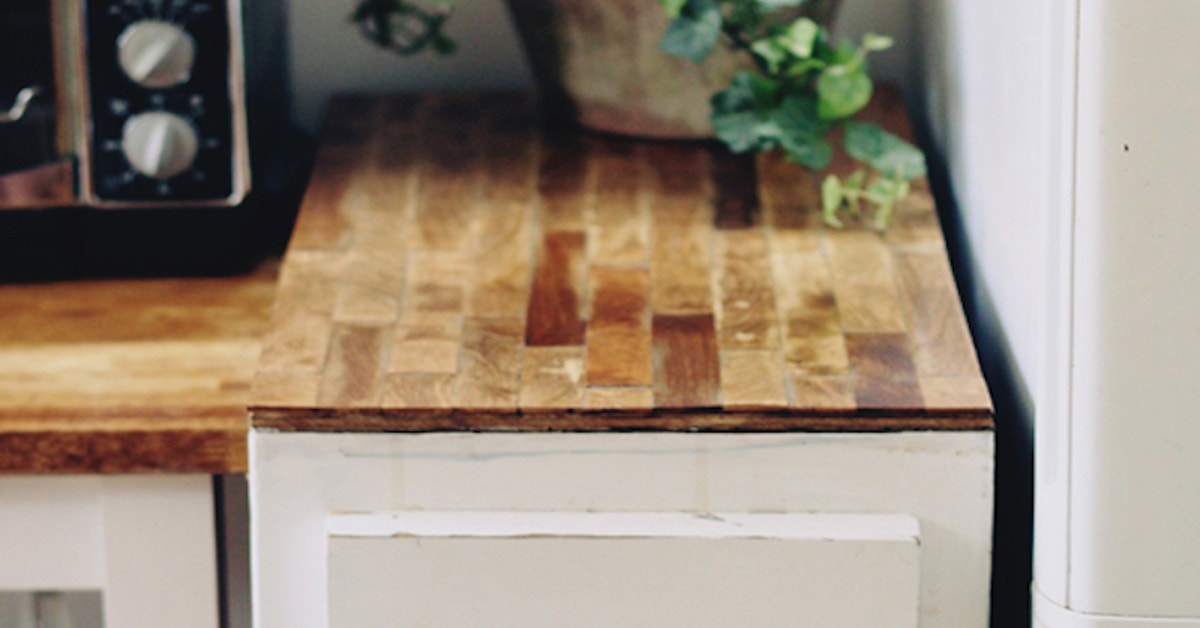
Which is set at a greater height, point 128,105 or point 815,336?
point 128,105

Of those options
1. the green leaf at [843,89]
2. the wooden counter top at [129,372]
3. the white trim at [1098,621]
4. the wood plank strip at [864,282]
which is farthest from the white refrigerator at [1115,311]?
Answer: the wooden counter top at [129,372]

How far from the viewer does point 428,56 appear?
1.40 m

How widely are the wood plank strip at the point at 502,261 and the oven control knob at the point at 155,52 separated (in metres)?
0.23

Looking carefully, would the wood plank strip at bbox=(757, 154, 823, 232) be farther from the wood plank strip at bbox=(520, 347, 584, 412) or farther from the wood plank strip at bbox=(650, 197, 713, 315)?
the wood plank strip at bbox=(520, 347, 584, 412)

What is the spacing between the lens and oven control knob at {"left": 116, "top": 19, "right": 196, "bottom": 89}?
104 cm

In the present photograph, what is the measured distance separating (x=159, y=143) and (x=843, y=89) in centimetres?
46

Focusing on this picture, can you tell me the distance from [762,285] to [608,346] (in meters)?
0.12

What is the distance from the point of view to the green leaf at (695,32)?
1.07 metres

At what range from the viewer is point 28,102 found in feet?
3.51

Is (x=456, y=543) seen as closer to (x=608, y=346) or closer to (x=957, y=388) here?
(x=608, y=346)

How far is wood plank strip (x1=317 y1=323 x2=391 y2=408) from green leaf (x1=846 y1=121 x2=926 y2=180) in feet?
1.18

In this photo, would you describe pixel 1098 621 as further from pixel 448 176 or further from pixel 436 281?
pixel 448 176

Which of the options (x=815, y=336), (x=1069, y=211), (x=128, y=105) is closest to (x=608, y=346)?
(x=815, y=336)

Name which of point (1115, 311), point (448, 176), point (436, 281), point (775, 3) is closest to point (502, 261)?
point (436, 281)
